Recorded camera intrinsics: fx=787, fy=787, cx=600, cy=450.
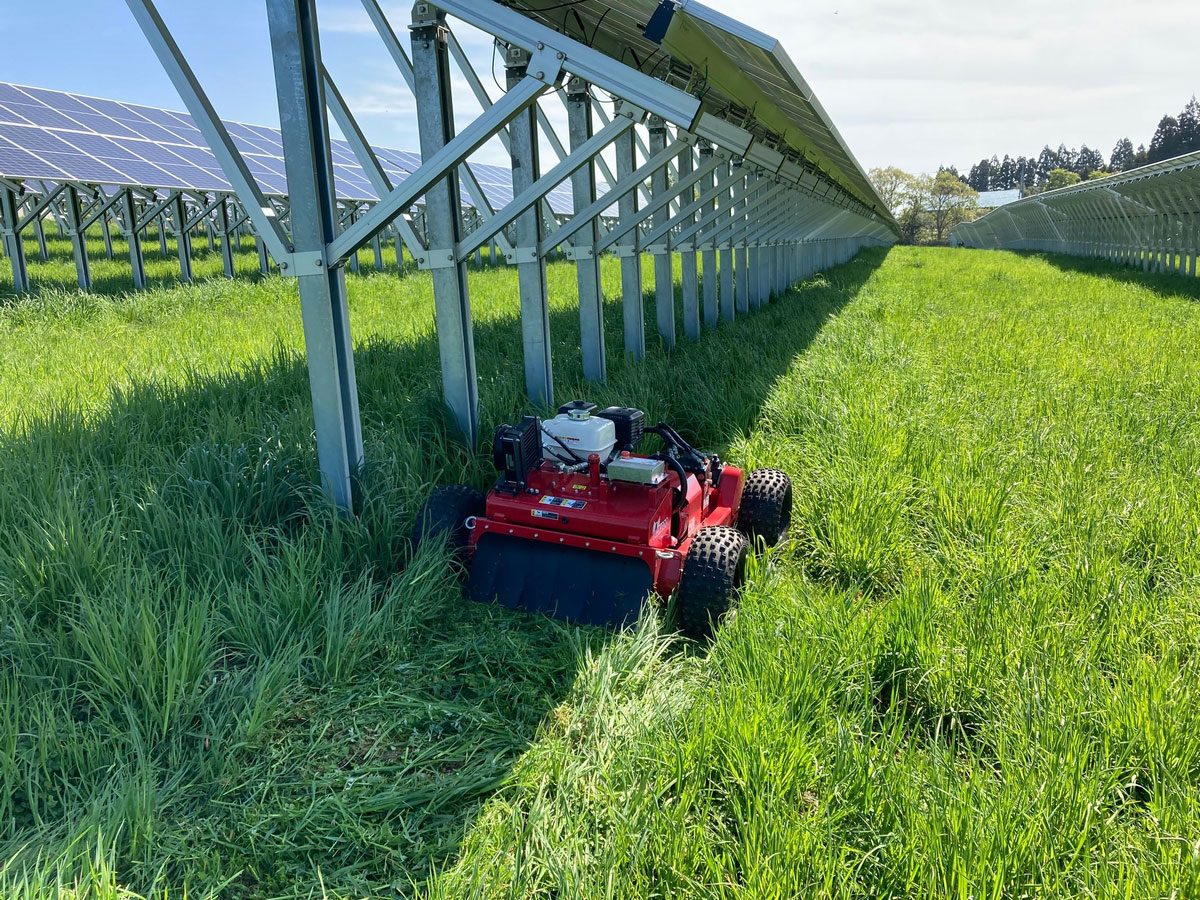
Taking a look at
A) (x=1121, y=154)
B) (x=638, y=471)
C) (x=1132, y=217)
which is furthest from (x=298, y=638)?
(x=1121, y=154)

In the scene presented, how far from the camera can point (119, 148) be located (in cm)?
1259

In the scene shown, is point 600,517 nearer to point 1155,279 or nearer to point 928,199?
point 1155,279

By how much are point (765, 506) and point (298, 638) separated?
1805 millimetres

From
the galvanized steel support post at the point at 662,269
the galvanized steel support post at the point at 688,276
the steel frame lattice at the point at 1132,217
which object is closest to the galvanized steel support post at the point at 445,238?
the galvanized steel support post at the point at 662,269

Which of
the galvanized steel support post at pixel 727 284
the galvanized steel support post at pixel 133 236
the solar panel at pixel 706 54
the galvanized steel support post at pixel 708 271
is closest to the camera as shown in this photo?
the solar panel at pixel 706 54

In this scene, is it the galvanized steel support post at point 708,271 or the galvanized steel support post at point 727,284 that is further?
the galvanized steel support post at point 727,284

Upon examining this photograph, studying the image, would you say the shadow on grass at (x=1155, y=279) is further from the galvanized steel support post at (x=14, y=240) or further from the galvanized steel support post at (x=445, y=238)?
the galvanized steel support post at (x=14, y=240)

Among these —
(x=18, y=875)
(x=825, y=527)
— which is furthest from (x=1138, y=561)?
(x=18, y=875)

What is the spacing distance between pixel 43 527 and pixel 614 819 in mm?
2201

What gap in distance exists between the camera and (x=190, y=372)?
14.5 ft

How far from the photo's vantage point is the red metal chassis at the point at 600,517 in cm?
262

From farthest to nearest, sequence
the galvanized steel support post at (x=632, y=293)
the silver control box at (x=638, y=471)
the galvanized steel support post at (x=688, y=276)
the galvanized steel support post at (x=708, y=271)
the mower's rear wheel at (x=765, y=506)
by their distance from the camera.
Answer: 1. the galvanized steel support post at (x=708, y=271)
2. the galvanized steel support post at (x=688, y=276)
3. the galvanized steel support post at (x=632, y=293)
4. the mower's rear wheel at (x=765, y=506)
5. the silver control box at (x=638, y=471)

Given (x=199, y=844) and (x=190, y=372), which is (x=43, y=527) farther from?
(x=190, y=372)

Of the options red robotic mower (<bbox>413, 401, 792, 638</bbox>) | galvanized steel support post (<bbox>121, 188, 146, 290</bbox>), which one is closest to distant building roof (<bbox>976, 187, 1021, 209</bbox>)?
galvanized steel support post (<bbox>121, 188, 146, 290</bbox>)
